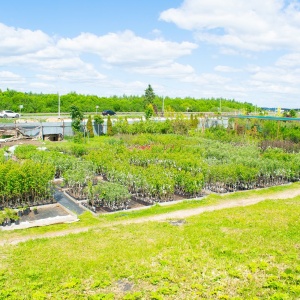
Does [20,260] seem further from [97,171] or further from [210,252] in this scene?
[97,171]

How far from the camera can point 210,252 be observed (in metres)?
7.07

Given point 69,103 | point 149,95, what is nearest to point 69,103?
point 69,103

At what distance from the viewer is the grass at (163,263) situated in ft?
18.7

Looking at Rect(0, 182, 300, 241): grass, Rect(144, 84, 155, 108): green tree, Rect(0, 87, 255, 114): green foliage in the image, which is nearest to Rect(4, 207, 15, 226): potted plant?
Rect(0, 182, 300, 241): grass

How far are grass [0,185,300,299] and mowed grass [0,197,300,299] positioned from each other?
0.01 m

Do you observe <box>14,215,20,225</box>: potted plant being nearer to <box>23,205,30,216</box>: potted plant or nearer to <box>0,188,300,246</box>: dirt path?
<box>23,205,30,216</box>: potted plant

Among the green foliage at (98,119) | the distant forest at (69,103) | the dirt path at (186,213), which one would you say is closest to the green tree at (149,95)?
the distant forest at (69,103)

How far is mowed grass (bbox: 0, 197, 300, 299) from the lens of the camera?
570 cm

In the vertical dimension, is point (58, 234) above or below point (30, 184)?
below

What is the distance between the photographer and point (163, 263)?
6566 mm

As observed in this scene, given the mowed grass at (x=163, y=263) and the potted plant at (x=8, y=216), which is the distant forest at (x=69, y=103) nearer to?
the potted plant at (x=8, y=216)

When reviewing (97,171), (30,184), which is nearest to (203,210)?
(30,184)

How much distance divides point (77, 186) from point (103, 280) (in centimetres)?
682

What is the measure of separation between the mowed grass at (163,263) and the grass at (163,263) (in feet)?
0.05
